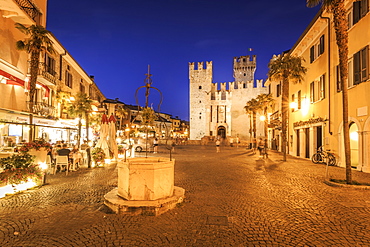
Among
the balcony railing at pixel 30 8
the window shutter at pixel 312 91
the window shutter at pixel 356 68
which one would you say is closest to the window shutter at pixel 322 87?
the window shutter at pixel 312 91

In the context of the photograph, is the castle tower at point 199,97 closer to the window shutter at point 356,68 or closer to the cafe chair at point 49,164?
the window shutter at point 356,68

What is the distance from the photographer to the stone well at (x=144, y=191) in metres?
5.43

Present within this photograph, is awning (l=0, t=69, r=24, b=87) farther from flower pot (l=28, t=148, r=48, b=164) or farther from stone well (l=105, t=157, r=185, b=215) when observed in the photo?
stone well (l=105, t=157, r=185, b=215)

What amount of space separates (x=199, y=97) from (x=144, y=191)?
58.6m

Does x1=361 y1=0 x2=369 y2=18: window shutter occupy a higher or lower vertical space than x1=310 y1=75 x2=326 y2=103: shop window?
higher

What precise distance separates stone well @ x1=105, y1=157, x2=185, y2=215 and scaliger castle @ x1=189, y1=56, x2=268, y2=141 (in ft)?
177

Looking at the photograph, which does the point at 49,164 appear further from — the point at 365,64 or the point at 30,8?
the point at 365,64

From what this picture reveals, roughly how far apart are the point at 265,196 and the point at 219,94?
5658 centimetres

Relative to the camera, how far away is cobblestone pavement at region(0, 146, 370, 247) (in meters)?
4.13

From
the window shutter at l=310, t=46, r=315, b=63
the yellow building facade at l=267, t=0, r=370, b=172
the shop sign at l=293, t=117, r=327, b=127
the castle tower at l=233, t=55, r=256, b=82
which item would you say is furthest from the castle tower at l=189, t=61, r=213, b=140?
the window shutter at l=310, t=46, r=315, b=63

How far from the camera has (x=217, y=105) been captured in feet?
205

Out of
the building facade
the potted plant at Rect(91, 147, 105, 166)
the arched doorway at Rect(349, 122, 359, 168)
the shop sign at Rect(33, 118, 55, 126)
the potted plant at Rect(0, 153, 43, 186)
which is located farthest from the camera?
the shop sign at Rect(33, 118, 55, 126)

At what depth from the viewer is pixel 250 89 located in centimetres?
6006

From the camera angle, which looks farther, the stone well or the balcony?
the balcony
